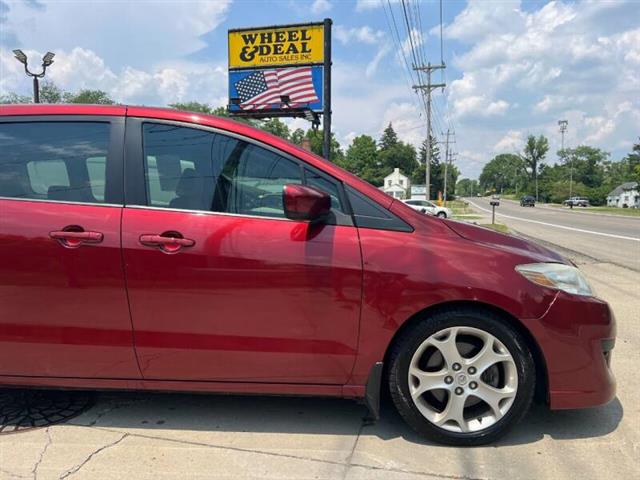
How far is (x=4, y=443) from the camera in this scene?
9.09 ft

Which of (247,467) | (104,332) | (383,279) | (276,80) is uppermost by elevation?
(276,80)

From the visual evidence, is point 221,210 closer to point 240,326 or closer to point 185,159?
point 185,159

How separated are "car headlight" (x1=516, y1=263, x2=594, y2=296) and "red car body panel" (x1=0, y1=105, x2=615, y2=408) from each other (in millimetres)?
48

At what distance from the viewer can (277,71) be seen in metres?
17.6

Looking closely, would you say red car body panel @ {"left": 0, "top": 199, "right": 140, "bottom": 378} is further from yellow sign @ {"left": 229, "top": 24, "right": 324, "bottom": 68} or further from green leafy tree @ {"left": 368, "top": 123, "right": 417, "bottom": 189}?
green leafy tree @ {"left": 368, "top": 123, "right": 417, "bottom": 189}

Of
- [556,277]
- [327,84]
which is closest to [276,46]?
[327,84]

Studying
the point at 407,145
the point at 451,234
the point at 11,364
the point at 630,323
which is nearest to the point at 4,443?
the point at 11,364

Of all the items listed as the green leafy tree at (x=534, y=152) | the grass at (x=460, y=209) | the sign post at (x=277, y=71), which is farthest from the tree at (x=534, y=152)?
the sign post at (x=277, y=71)

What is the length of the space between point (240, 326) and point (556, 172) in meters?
140

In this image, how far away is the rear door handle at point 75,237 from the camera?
269 cm

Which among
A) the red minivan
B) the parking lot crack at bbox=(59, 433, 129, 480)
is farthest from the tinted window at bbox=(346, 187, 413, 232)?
the parking lot crack at bbox=(59, 433, 129, 480)

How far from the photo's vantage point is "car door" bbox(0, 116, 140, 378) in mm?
2695

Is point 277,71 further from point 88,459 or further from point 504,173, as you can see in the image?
point 504,173

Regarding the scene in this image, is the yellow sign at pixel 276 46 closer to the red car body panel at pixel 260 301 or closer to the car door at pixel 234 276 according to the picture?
the car door at pixel 234 276
